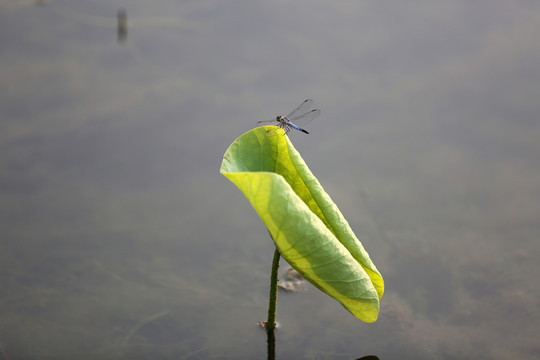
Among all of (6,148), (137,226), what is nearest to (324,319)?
(137,226)

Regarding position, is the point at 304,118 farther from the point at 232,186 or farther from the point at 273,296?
the point at 273,296

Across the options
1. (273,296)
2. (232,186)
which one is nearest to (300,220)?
(273,296)

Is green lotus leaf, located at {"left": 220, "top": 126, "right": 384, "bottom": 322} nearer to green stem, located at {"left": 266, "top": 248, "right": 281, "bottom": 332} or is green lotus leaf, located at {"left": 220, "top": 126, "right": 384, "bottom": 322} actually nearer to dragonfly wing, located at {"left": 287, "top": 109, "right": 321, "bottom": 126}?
green stem, located at {"left": 266, "top": 248, "right": 281, "bottom": 332}

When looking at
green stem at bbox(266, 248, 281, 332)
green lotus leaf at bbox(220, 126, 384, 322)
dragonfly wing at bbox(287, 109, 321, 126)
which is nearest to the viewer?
green lotus leaf at bbox(220, 126, 384, 322)

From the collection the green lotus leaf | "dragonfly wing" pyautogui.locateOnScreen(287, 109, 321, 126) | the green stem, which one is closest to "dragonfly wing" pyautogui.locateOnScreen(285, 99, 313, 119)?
"dragonfly wing" pyautogui.locateOnScreen(287, 109, 321, 126)

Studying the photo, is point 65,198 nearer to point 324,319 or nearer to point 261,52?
point 324,319

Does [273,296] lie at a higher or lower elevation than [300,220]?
lower
